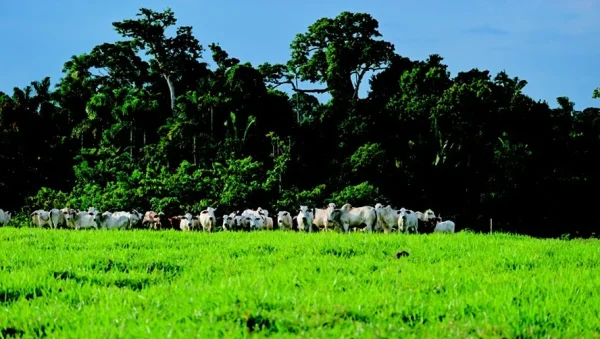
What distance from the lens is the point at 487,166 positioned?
159ft

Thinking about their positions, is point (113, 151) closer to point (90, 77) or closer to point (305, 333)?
point (90, 77)

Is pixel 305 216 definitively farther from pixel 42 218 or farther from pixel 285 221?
pixel 42 218

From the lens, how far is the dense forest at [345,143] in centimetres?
4378

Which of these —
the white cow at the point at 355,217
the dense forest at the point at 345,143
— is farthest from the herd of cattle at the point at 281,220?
the dense forest at the point at 345,143

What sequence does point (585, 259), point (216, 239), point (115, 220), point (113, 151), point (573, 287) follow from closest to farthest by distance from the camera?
point (573, 287) → point (585, 259) → point (216, 239) → point (115, 220) → point (113, 151)

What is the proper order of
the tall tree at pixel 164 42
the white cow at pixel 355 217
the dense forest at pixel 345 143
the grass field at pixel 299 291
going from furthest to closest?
the tall tree at pixel 164 42 → the dense forest at pixel 345 143 → the white cow at pixel 355 217 → the grass field at pixel 299 291

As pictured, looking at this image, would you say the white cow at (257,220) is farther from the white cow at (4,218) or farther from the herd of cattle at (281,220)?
the white cow at (4,218)

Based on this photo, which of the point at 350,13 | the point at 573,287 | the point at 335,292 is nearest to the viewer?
the point at 335,292

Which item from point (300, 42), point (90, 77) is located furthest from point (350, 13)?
point (90, 77)

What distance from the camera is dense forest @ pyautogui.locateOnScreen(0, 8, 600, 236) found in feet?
144

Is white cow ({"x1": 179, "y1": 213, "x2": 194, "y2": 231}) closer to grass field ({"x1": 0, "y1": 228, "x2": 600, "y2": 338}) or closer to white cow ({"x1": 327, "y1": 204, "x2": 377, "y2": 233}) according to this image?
white cow ({"x1": 327, "y1": 204, "x2": 377, "y2": 233})

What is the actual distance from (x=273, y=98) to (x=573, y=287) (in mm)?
43463

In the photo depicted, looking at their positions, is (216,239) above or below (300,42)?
below

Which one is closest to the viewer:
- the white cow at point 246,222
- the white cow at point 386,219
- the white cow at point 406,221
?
the white cow at point 406,221
